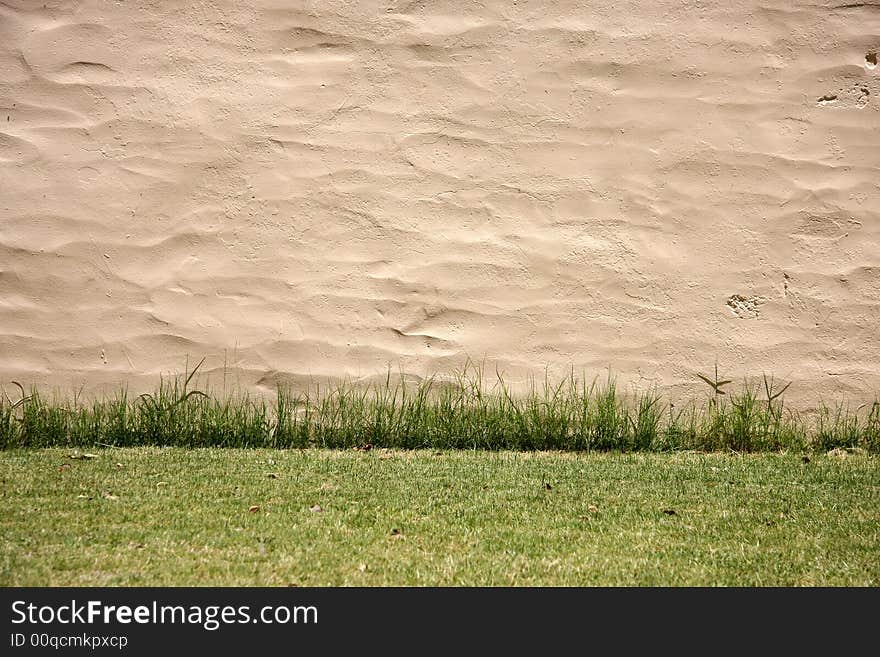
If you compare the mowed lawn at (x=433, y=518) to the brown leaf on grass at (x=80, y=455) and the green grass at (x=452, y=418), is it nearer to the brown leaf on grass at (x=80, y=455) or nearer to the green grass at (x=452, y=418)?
the brown leaf on grass at (x=80, y=455)

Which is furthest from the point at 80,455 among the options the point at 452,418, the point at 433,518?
the point at 433,518

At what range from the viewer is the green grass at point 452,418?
16.3ft

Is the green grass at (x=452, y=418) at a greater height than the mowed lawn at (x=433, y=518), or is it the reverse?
the green grass at (x=452, y=418)

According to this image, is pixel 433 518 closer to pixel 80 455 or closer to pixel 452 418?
pixel 452 418

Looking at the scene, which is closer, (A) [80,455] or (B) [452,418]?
(A) [80,455]

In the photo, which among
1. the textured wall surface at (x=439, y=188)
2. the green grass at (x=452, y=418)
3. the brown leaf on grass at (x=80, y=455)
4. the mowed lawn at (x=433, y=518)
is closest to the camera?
the mowed lawn at (x=433, y=518)

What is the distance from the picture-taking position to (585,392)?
5.11 m

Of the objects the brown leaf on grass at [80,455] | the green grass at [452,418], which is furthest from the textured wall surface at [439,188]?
the brown leaf on grass at [80,455]

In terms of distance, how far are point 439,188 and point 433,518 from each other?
2361mm

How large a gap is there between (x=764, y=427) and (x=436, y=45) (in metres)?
2.91

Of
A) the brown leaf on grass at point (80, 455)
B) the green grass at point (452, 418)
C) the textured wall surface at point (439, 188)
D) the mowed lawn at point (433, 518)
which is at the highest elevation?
the textured wall surface at point (439, 188)

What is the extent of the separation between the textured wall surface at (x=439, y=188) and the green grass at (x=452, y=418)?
15 centimetres

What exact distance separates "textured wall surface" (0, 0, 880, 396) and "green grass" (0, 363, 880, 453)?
15cm

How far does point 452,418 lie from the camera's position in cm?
503
